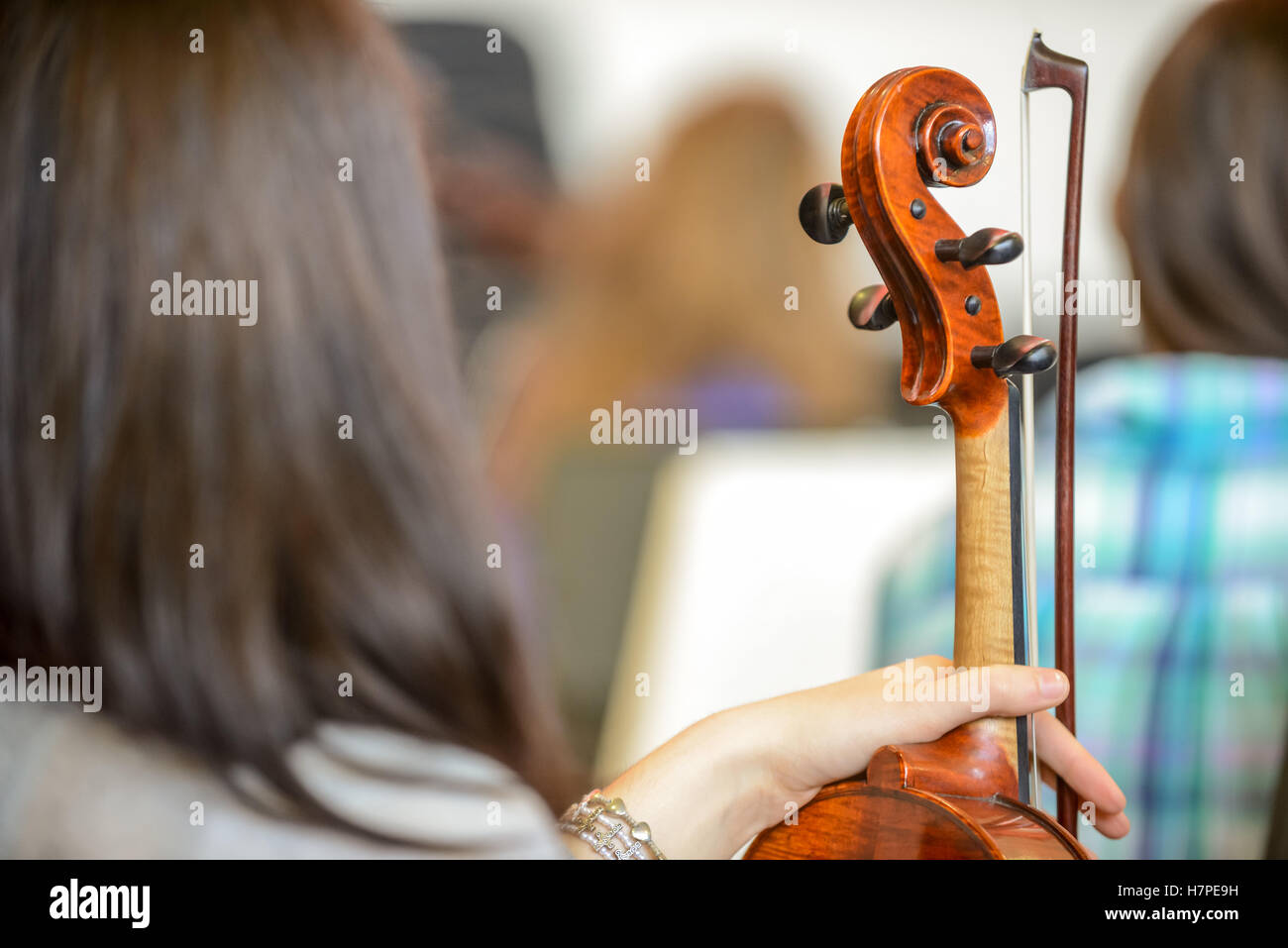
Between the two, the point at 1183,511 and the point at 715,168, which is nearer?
the point at 1183,511

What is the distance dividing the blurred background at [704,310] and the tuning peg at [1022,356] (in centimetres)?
48

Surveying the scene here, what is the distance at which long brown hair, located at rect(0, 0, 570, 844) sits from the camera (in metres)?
0.51

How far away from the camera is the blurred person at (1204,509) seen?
87 centimetres

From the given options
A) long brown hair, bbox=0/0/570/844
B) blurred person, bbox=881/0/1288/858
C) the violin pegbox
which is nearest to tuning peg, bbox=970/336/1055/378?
the violin pegbox

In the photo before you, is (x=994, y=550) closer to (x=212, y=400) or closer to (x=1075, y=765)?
(x=1075, y=765)

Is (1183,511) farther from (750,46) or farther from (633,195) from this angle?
(750,46)

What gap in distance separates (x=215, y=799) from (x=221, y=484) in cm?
14

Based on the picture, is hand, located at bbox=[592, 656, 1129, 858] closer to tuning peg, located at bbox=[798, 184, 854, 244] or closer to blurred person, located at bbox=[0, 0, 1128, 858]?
blurred person, located at bbox=[0, 0, 1128, 858]

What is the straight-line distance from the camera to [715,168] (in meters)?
1.55

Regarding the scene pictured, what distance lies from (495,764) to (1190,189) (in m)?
0.73

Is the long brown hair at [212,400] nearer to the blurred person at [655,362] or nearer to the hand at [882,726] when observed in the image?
the hand at [882,726]

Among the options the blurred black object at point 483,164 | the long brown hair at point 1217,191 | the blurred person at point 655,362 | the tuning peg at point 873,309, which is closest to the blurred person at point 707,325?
the blurred person at point 655,362
